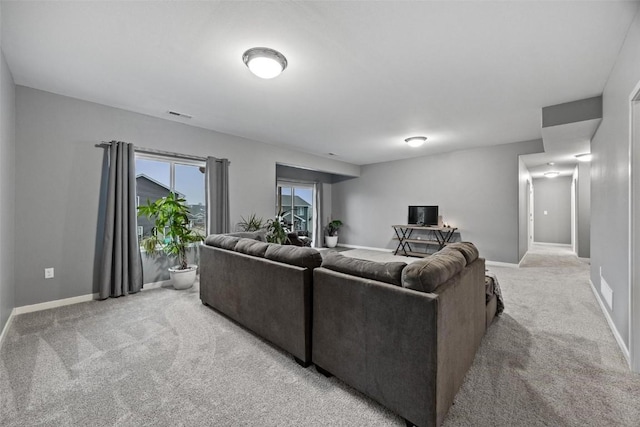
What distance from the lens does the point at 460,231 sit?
6.25m

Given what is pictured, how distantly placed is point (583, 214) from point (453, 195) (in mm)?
2992

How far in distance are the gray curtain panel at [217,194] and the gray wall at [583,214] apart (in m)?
7.78

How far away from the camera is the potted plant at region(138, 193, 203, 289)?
3756 millimetres

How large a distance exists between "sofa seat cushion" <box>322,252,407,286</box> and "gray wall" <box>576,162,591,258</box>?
7.15 m

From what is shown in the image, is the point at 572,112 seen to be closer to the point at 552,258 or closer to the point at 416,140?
the point at 416,140

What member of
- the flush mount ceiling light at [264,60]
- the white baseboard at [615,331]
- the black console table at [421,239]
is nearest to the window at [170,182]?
the flush mount ceiling light at [264,60]

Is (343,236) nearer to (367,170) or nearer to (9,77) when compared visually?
(367,170)

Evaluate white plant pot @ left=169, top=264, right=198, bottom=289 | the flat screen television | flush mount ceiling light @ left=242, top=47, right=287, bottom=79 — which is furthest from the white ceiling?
the flat screen television

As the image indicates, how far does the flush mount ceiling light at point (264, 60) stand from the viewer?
2305 mm

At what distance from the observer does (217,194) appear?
4.65m

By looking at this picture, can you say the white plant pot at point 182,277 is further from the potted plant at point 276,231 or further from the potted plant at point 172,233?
the potted plant at point 276,231

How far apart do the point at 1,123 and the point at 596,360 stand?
215 inches

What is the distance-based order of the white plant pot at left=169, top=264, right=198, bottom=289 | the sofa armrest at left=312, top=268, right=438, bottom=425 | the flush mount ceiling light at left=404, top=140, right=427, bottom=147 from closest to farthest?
1. the sofa armrest at left=312, top=268, right=438, bottom=425
2. the white plant pot at left=169, top=264, right=198, bottom=289
3. the flush mount ceiling light at left=404, top=140, right=427, bottom=147

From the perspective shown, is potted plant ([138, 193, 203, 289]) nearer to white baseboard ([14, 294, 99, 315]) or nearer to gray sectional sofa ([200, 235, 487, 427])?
white baseboard ([14, 294, 99, 315])
